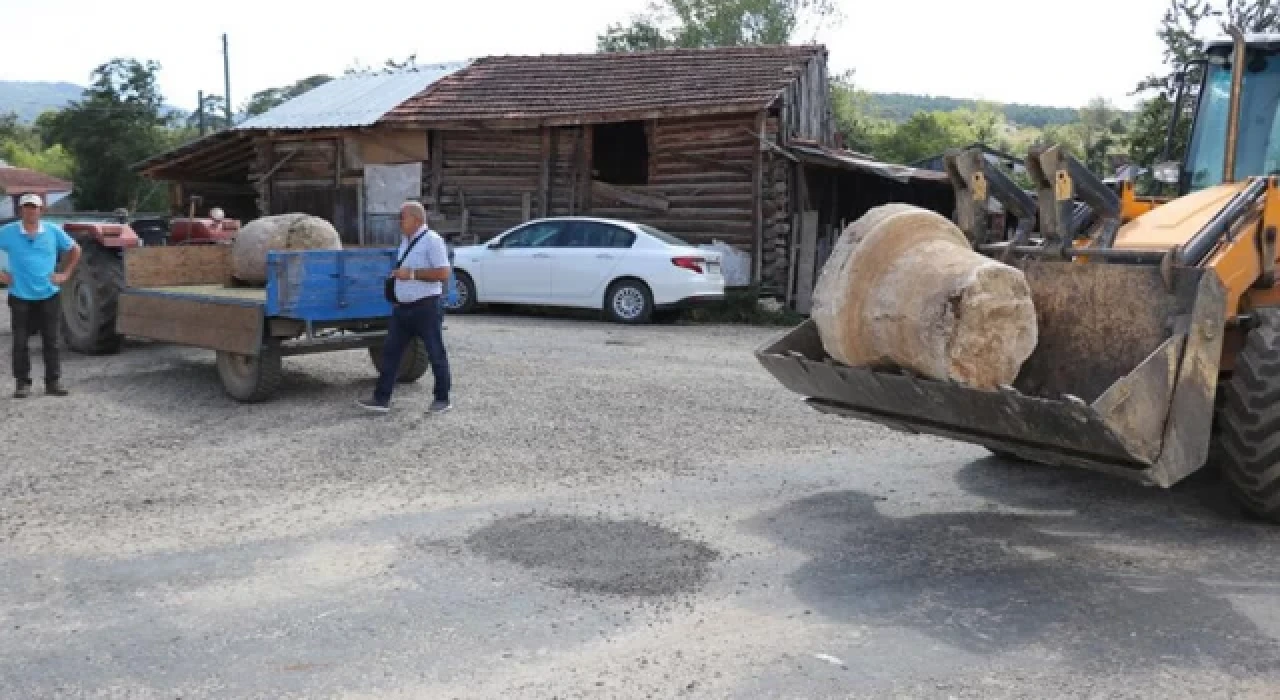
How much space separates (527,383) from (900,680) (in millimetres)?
6671

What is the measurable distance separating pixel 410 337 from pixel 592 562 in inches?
162

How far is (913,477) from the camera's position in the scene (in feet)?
23.8

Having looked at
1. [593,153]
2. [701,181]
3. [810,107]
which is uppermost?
[810,107]

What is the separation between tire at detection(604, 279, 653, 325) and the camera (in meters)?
16.1

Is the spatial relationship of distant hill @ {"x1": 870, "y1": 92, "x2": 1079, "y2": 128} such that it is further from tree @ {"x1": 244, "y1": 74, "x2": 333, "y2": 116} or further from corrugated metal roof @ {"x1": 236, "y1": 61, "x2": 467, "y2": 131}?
corrugated metal roof @ {"x1": 236, "y1": 61, "x2": 467, "y2": 131}

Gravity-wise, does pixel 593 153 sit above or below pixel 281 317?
above

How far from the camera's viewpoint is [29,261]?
990 centimetres

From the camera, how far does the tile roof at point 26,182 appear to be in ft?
158

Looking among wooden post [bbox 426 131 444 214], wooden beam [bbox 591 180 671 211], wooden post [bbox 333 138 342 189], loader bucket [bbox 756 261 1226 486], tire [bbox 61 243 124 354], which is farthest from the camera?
wooden post [bbox 333 138 342 189]

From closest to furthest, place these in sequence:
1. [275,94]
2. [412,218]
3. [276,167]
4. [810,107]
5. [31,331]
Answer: [412,218], [31,331], [810,107], [276,167], [275,94]

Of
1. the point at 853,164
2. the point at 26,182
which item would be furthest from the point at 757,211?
the point at 26,182

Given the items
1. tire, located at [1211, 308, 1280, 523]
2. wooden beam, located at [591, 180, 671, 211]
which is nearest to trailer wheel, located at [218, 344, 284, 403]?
tire, located at [1211, 308, 1280, 523]

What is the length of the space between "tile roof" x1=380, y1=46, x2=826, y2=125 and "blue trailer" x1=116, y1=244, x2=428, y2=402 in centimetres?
976

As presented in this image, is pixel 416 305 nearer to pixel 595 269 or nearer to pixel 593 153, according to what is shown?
pixel 595 269
